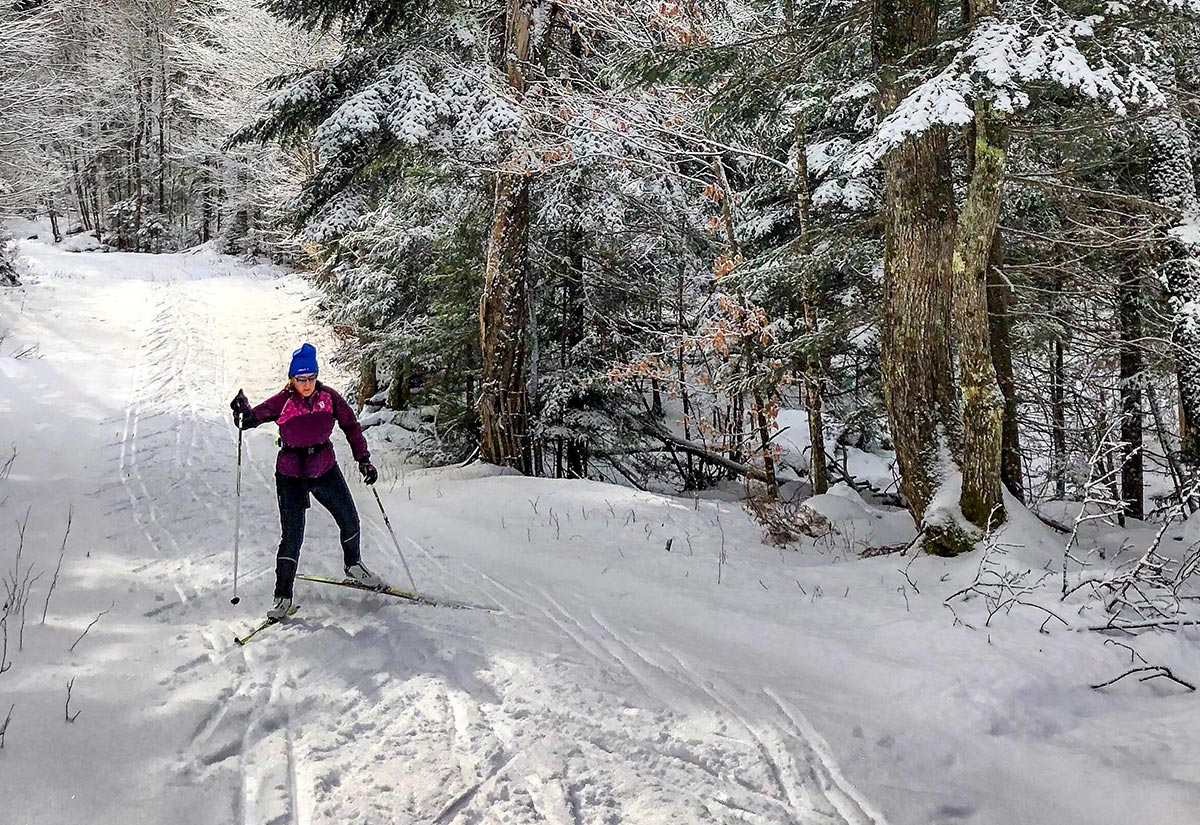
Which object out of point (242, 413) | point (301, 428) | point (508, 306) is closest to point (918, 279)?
point (301, 428)

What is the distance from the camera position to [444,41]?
11102mm

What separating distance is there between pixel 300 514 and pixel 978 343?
18.3ft

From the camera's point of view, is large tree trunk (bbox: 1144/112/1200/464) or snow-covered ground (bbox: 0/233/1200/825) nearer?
snow-covered ground (bbox: 0/233/1200/825)

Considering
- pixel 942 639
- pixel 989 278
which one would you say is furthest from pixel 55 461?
pixel 989 278

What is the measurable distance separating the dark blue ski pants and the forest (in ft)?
14.4

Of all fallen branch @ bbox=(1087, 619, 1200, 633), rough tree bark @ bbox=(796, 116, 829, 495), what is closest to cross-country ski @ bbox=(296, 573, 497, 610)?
fallen branch @ bbox=(1087, 619, 1200, 633)

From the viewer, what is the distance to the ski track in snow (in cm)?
334

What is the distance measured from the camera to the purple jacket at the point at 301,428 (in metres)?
5.57

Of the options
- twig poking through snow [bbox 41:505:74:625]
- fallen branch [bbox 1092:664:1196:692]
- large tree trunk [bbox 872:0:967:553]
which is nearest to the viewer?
fallen branch [bbox 1092:664:1196:692]

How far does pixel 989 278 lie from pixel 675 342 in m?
3.81

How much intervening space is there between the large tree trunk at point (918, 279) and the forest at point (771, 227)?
0.03 m

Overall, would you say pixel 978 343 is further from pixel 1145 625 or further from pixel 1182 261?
pixel 1182 261

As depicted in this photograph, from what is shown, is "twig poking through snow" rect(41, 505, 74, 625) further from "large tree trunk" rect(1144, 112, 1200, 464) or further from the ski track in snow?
"large tree trunk" rect(1144, 112, 1200, 464)

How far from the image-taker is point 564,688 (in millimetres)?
4316
